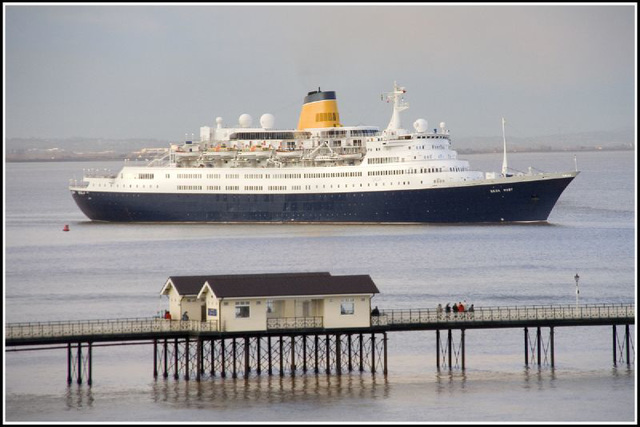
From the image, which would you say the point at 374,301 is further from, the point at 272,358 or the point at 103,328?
the point at 103,328

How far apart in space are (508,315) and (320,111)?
66.5 meters

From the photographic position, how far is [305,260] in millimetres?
85625

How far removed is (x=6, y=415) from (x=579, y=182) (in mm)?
154636

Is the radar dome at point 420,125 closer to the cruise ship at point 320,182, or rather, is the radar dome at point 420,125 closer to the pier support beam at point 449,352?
the cruise ship at point 320,182

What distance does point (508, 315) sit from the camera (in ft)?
169

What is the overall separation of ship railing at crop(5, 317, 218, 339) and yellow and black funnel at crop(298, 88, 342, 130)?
2667 inches

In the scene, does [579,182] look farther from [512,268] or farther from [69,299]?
[69,299]

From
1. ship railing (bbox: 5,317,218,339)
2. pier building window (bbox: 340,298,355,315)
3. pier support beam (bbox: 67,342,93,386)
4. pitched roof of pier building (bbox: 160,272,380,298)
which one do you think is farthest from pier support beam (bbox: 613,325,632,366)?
pier support beam (bbox: 67,342,93,386)

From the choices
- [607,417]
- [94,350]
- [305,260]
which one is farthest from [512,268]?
[607,417]

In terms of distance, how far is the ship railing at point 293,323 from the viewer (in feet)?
160

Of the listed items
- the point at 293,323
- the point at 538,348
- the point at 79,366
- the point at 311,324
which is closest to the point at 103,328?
the point at 79,366

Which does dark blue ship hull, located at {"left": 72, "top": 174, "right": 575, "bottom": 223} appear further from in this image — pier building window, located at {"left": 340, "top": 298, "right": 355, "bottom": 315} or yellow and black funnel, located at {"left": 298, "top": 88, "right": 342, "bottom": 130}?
pier building window, located at {"left": 340, "top": 298, "right": 355, "bottom": 315}

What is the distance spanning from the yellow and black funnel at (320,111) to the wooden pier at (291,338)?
6186cm

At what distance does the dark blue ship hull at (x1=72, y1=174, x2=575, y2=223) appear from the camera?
348 ft
